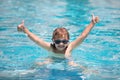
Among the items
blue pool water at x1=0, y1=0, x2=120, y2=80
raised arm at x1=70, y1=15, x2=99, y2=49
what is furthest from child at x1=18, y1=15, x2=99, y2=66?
blue pool water at x1=0, y1=0, x2=120, y2=80

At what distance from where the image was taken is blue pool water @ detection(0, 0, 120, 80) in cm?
576

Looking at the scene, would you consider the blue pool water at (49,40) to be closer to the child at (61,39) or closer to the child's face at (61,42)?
the child at (61,39)

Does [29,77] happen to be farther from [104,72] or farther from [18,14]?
[18,14]

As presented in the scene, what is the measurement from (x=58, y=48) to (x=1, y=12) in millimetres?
7226

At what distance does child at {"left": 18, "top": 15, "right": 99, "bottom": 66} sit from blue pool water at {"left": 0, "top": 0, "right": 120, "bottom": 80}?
0.83 ft

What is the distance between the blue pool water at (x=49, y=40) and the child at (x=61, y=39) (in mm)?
252

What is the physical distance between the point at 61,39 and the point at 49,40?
2844 millimetres

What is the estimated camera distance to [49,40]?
8.57 meters

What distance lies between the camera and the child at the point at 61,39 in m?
5.68

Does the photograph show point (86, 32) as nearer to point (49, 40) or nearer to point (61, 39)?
point (61, 39)

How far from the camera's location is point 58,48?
239 inches

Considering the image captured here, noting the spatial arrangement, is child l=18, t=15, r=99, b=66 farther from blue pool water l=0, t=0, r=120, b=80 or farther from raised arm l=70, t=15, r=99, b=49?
blue pool water l=0, t=0, r=120, b=80

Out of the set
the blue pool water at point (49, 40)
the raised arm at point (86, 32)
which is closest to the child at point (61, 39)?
the raised arm at point (86, 32)

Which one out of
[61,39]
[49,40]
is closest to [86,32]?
[61,39]
